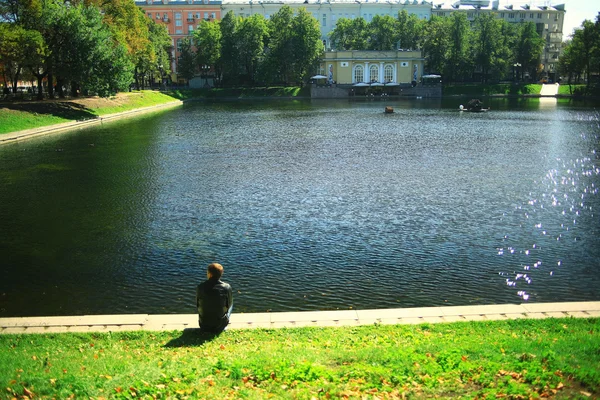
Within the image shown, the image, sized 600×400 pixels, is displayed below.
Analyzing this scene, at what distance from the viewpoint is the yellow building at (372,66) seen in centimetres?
12312

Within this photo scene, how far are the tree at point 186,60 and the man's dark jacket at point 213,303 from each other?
124502mm

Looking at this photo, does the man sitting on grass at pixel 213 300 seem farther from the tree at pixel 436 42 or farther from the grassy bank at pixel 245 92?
the tree at pixel 436 42

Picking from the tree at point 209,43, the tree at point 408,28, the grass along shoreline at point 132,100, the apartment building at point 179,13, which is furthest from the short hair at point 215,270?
the apartment building at point 179,13

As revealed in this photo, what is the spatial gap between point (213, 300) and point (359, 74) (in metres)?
119

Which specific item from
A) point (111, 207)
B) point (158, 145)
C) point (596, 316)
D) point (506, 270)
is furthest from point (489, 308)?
point (158, 145)

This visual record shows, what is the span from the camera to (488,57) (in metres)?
120

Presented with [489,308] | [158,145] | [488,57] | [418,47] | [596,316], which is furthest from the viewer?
[418,47]

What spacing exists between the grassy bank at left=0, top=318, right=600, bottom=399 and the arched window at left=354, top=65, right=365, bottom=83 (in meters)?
118

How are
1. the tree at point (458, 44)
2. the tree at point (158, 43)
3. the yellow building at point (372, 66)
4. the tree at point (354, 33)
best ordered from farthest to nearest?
1. the tree at point (354, 33)
2. the yellow building at point (372, 66)
3. the tree at point (458, 44)
4. the tree at point (158, 43)

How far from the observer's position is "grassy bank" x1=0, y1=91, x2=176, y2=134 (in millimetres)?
52125

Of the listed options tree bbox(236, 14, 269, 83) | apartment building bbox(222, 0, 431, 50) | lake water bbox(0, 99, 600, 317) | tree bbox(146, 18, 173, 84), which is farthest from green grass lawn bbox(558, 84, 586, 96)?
tree bbox(146, 18, 173, 84)

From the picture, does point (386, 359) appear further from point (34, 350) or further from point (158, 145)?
point (158, 145)

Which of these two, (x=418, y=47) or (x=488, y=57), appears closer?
(x=488, y=57)

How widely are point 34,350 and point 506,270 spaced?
12.4 m
